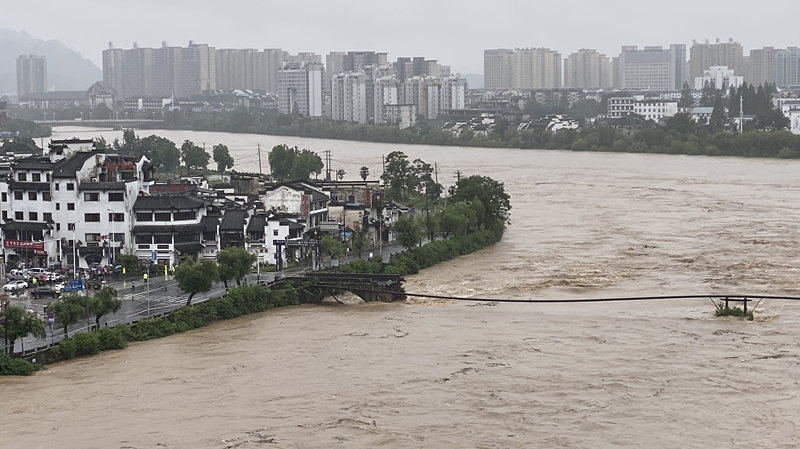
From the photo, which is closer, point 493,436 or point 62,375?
point 493,436

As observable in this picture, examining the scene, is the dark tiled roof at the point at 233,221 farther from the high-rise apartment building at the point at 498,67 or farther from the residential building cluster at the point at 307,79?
the high-rise apartment building at the point at 498,67

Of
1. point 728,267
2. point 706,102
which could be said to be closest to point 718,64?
point 706,102

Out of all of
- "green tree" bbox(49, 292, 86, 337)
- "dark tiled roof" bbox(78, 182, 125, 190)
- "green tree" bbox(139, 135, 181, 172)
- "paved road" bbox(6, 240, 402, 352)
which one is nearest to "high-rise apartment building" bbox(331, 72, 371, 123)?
"green tree" bbox(139, 135, 181, 172)

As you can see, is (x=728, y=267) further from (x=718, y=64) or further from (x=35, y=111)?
(x=718, y=64)

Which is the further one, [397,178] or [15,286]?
[397,178]

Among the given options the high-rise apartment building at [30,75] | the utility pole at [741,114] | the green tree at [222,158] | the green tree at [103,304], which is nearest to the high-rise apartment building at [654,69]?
the utility pole at [741,114]

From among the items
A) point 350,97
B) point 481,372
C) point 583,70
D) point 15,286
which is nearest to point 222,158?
point 15,286

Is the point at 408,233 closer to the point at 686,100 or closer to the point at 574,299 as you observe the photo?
the point at 574,299
